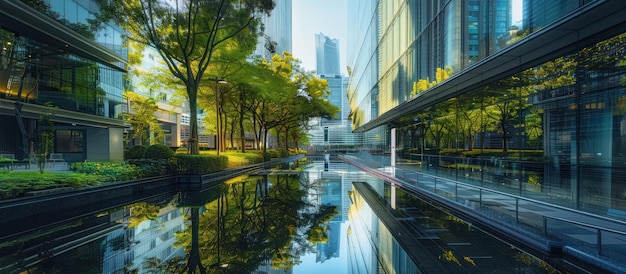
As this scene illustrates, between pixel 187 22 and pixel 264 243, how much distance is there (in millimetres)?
17520

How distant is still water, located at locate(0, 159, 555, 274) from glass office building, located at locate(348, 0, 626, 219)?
3656 millimetres

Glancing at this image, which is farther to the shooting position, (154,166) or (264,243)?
(154,166)

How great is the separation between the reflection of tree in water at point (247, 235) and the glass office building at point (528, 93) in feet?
23.2

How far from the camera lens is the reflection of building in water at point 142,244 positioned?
19.9 ft

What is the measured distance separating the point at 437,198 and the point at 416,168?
11557mm

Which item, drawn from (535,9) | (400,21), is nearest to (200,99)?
(400,21)

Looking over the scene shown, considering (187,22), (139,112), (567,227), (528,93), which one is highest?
(187,22)

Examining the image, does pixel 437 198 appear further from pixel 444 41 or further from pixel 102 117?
pixel 102 117

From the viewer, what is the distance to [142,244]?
720 cm

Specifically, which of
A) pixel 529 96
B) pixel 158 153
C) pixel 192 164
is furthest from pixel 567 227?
pixel 158 153

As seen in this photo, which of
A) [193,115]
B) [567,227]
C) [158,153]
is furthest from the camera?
[193,115]

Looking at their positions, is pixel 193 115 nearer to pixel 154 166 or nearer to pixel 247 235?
pixel 154 166

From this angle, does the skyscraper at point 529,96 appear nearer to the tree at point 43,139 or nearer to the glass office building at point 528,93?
the glass office building at point 528,93

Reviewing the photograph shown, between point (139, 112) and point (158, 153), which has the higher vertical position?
point (139, 112)
